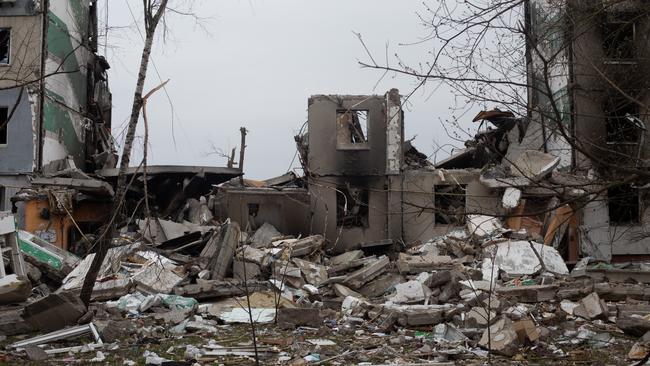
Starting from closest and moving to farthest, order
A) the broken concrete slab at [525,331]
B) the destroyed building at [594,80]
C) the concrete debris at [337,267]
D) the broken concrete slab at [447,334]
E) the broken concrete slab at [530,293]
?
1. the destroyed building at [594,80]
2. the concrete debris at [337,267]
3. the broken concrete slab at [525,331]
4. the broken concrete slab at [447,334]
5. the broken concrete slab at [530,293]

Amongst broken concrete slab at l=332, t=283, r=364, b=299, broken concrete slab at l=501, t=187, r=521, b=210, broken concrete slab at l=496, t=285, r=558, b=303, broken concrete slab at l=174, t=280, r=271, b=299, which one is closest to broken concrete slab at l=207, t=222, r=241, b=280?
broken concrete slab at l=174, t=280, r=271, b=299

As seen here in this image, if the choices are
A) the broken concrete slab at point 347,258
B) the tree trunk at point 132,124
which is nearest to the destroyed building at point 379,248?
the broken concrete slab at point 347,258

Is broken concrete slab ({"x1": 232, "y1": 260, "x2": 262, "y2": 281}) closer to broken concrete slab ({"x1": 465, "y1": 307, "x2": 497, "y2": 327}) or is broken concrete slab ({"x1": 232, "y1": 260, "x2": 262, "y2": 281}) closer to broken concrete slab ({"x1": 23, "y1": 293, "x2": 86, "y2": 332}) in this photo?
broken concrete slab ({"x1": 23, "y1": 293, "x2": 86, "y2": 332})

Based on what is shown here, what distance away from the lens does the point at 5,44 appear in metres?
21.3

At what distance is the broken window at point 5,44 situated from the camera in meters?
20.8

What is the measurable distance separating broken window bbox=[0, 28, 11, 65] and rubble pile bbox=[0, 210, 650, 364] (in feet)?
27.3

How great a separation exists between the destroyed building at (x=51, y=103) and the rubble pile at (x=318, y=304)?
5749mm

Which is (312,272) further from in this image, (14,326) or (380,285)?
(14,326)

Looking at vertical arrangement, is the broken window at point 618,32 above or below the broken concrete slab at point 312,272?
above

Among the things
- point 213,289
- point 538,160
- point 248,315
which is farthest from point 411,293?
point 538,160

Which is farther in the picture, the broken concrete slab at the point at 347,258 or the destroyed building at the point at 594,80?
the broken concrete slab at the point at 347,258

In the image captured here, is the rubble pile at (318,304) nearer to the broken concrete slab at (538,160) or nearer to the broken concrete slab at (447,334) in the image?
the broken concrete slab at (447,334)

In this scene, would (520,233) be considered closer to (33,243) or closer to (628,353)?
(628,353)

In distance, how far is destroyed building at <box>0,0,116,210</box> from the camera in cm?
2041
